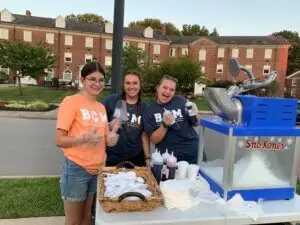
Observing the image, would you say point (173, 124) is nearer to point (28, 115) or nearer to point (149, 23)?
point (28, 115)

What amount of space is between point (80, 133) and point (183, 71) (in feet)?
93.3

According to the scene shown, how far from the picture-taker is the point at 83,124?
2.51 metres

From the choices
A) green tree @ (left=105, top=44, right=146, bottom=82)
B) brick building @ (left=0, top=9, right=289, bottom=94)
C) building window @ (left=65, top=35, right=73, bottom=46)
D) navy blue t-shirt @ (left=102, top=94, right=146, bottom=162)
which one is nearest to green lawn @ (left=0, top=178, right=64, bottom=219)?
navy blue t-shirt @ (left=102, top=94, right=146, bottom=162)

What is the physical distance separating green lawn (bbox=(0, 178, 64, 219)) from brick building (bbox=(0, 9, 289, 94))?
44333 millimetres

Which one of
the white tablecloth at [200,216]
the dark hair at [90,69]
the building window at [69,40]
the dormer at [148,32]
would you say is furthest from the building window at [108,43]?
the white tablecloth at [200,216]

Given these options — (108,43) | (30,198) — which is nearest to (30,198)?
(30,198)

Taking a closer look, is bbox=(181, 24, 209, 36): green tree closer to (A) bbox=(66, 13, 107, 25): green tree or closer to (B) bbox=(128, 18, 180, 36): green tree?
(B) bbox=(128, 18, 180, 36): green tree

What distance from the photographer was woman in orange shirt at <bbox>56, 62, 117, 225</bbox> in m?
2.49

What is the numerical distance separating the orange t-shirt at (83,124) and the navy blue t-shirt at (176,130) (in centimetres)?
58

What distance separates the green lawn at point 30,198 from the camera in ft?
13.8

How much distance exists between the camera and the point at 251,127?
2.18 metres

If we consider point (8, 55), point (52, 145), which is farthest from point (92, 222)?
point (8, 55)

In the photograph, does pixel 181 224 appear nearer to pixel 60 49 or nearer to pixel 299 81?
pixel 60 49

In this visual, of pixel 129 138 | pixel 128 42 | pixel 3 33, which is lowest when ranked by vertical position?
pixel 129 138
